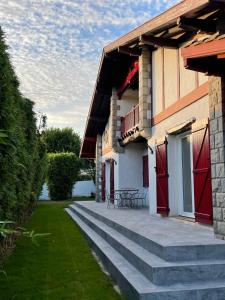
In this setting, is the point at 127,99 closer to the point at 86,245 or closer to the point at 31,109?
the point at 31,109

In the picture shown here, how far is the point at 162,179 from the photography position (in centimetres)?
920

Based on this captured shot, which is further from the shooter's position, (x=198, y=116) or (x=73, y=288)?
(x=198, y=116)

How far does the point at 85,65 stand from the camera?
57.5 feet

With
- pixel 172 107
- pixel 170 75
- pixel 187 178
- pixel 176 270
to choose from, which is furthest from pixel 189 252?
pixel 170 75

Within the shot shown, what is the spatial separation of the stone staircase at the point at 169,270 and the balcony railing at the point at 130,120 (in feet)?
22.4

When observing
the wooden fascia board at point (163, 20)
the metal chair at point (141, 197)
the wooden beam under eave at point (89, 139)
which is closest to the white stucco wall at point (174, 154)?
the wooden fascia board at point (163, 20)

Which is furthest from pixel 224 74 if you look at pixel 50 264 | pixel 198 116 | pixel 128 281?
pixel 50 264

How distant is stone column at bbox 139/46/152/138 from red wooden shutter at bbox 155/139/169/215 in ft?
3.39

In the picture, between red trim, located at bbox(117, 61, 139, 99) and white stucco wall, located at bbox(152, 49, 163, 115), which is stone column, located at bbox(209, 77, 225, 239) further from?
red trim, located at bbox(117, 61, 139, 99)

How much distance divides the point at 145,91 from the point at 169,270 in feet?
22.2

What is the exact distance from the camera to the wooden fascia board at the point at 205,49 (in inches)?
177

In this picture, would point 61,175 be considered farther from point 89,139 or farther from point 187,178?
point 187,178

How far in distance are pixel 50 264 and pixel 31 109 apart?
20.5 ft

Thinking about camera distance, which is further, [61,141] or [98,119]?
[61,141]
